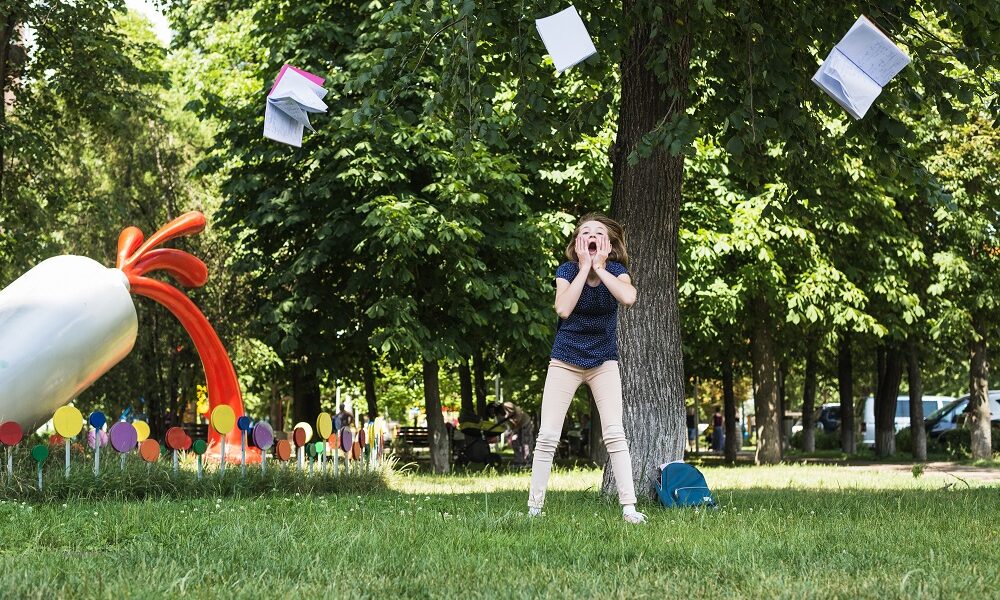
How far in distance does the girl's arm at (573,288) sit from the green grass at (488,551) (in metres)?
1.30

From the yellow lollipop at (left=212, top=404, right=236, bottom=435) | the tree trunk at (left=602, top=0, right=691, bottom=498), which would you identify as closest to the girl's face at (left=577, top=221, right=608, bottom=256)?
the tree trunk at (left=602, top=0, right=691, bottom=498)

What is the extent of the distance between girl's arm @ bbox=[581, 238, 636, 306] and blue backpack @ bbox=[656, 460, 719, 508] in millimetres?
1856

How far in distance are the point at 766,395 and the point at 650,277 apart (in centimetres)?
1528

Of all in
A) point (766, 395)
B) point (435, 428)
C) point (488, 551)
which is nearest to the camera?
point (488, 551)

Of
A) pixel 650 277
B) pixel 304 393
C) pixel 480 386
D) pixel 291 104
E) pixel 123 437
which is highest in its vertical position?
pixel 291 104

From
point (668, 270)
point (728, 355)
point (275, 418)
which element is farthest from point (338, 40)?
point (275, 418)

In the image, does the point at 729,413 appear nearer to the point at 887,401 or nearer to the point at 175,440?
the point at 887,401

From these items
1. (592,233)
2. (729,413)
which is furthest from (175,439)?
(729,413)

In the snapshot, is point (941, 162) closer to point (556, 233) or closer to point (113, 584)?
point (556, 233)

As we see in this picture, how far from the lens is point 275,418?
33.0 metres

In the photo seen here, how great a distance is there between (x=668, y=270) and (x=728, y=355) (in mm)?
17950

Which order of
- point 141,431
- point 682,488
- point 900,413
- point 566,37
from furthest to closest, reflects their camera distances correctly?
point 900,413, point 141,431, point 682,488, point 566,37

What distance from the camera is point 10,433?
879cm

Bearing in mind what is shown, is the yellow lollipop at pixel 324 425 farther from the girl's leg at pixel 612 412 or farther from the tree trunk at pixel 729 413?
the tree trunk at pixel 729 413
